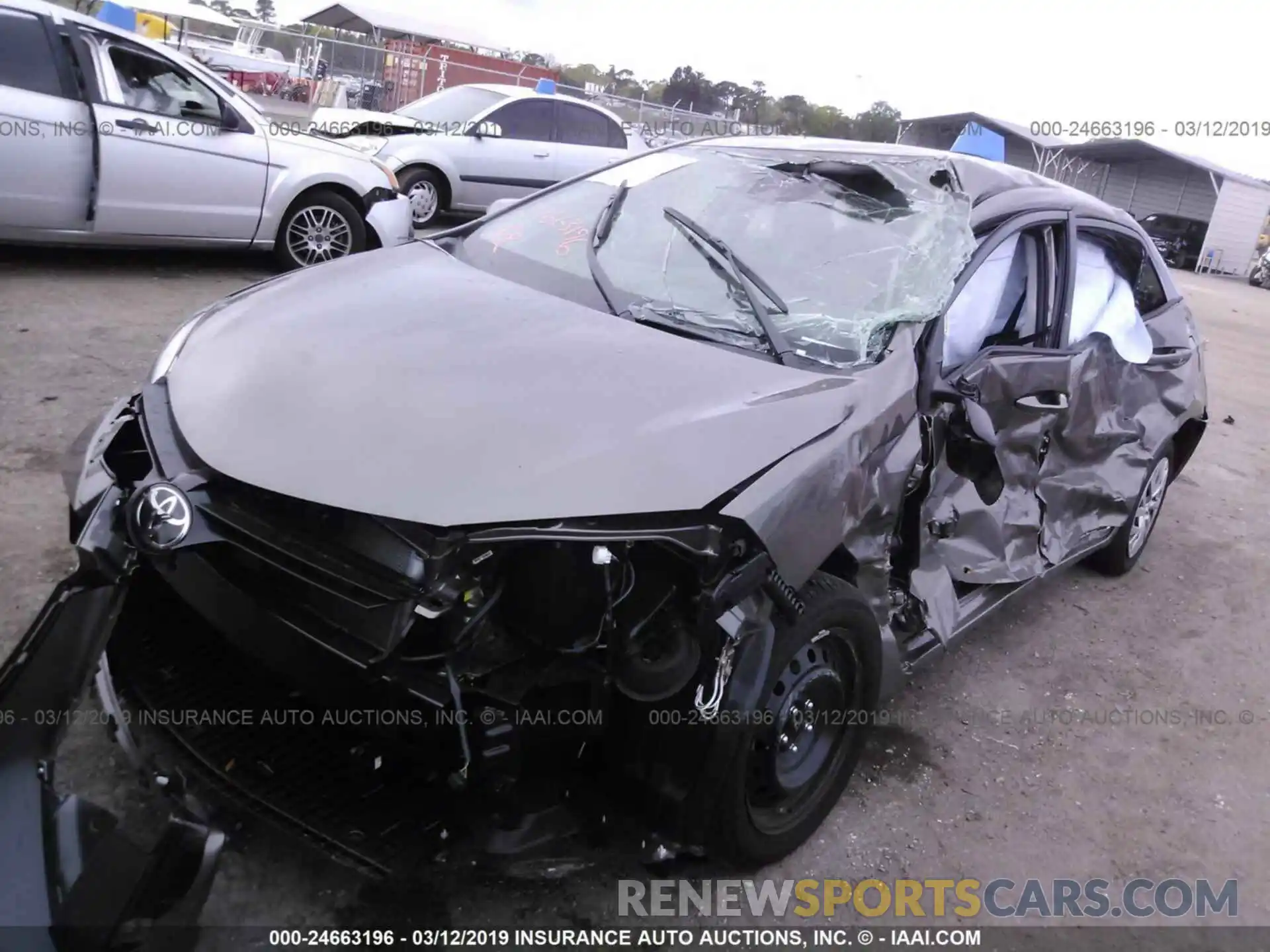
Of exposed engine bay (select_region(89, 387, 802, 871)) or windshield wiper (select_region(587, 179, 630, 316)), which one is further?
windshield wiper (select_region(587, 179, 630, 316))

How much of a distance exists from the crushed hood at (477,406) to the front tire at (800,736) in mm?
467

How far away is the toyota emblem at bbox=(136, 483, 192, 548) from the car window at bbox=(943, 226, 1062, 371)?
2181mm

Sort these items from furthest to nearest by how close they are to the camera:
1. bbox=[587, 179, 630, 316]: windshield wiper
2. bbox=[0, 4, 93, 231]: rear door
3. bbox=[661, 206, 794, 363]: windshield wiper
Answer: bbox=[0, 4, 93, 231]: rear door → bbox=[587, 179, 630, 316]: windshield wiper → bbox=[661, 206, 794, 363]: windshield wiper

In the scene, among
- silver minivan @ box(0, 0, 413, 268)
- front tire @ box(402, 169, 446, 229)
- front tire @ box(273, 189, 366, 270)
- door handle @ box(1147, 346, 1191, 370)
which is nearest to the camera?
door handle @ box(1147, 346, 1191, 370)

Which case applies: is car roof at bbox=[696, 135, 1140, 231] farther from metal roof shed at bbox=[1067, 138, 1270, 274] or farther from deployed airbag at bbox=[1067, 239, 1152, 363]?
metal roof shed at bbox=[1067, 138, 1270, 274]

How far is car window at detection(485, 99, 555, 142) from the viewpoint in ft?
33.4

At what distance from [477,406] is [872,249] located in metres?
1.41

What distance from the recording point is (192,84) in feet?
21.6

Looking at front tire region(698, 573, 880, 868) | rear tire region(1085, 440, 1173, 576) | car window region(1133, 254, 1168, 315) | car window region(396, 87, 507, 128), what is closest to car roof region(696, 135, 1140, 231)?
car window region(1133, 254, 1168, 315)

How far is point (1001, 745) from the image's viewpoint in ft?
10.5

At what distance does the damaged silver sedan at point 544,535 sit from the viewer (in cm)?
188

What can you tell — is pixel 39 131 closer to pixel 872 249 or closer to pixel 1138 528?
pixel 872 249

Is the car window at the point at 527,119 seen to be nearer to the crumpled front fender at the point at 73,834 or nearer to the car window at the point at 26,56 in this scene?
the car window at the point at 26,56

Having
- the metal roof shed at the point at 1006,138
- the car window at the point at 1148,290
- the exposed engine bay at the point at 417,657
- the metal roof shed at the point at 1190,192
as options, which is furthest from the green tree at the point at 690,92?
the exposed engine bay at the point at 417,657
